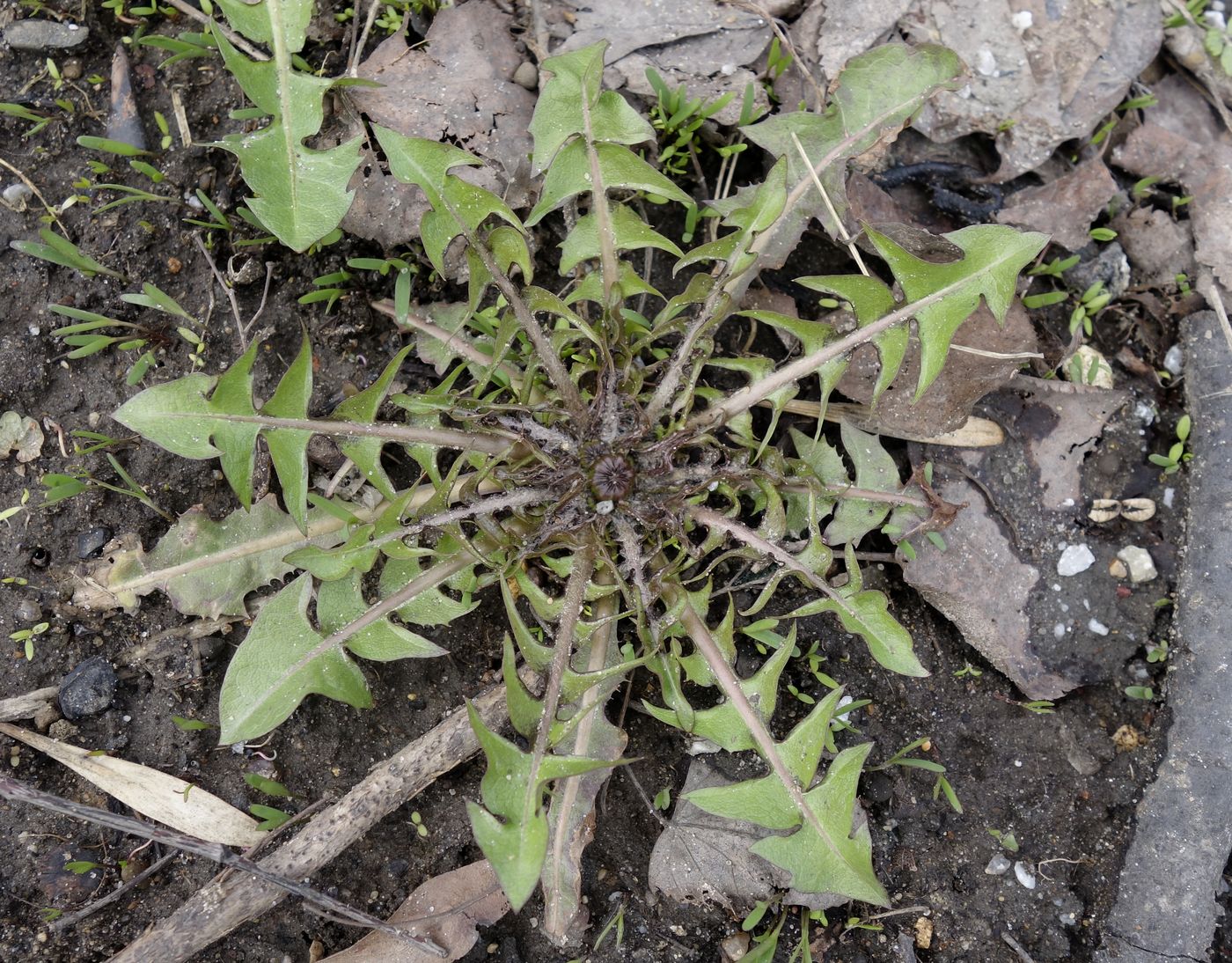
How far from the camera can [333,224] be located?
7.54 feet

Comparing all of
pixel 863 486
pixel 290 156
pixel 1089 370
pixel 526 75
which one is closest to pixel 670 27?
pixel 526 75

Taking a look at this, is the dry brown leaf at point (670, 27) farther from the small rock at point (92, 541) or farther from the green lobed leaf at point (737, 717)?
the small rock at point (92, 541)

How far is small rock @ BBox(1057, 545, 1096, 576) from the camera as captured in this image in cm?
277

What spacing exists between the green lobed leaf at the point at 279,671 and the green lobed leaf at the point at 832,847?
1.16m

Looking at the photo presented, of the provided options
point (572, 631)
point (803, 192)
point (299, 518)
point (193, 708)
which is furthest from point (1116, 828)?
point (193, 708)

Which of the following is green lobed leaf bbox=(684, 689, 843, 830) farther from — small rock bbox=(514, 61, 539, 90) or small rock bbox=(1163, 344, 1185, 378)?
small rock bbox=(514, 61, 539, 90)

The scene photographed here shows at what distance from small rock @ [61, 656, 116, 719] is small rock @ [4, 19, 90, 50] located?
1.89 m

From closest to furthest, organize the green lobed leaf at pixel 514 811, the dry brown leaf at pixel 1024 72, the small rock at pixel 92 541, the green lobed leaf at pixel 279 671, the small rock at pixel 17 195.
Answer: the green lobed leaf at pixel 514 811 → the green lobed leaf at pixel 279 671 → the small rock at pixel 92 541 → the small rock at pixel 17 195 → the dry brown leaf at pixel 1024 72

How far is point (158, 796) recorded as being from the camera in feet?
8.49

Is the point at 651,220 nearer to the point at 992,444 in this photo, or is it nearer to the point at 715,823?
the point at 992,444

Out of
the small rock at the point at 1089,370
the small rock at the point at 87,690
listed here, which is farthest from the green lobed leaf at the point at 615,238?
the small rock at the point at 87,690

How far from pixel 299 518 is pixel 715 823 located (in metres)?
1.43

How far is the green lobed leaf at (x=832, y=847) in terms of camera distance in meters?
2.20

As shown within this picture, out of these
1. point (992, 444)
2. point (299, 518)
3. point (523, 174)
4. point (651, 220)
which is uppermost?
point (523, 174)
